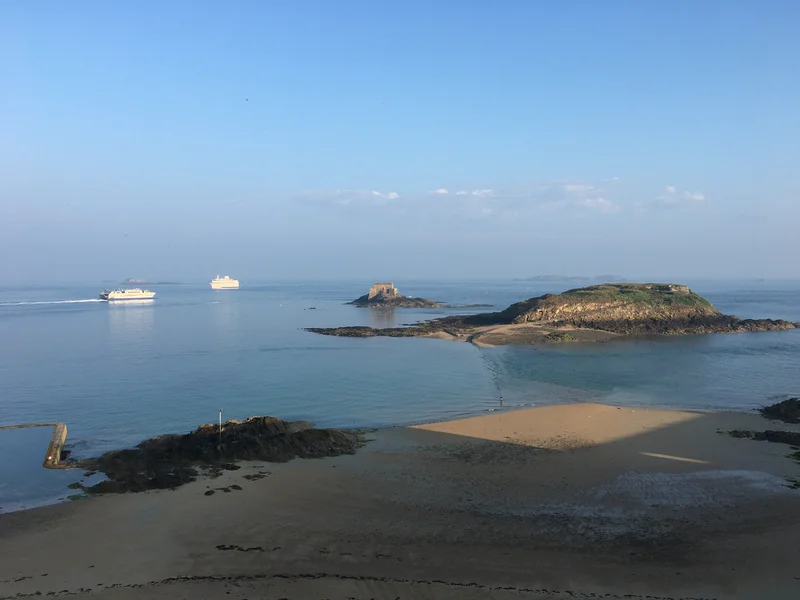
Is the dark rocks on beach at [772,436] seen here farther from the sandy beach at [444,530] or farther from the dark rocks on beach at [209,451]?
the dark rocks on beach at [209,451]

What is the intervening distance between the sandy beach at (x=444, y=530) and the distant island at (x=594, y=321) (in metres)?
30.8

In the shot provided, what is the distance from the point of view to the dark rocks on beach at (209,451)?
13.6 metres

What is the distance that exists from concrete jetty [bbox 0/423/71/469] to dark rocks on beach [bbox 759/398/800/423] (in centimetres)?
2426

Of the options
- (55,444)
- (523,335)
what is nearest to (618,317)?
(523,335)

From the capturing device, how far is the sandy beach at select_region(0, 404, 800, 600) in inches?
348

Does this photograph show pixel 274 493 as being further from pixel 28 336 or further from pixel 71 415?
pixel 28 336

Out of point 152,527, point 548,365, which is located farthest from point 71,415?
point 548,365

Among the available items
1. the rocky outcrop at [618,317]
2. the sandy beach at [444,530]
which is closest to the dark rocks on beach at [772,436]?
the sandy beach at [444,530]

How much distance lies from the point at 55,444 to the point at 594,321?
151 feet

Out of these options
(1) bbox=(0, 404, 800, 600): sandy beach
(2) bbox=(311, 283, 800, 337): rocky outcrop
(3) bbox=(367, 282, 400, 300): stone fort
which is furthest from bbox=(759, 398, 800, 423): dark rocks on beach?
(3) bbox=(367, 282, 400, 300): stone fort

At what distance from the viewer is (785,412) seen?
20.0m

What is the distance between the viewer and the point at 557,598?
8.43 metres

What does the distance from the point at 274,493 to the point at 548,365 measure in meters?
23.5

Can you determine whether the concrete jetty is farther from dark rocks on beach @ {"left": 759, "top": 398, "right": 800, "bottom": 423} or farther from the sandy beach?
dark rocks on beach @ {"left": 759, "top": 398, "right": 800, "bottom": 423}
